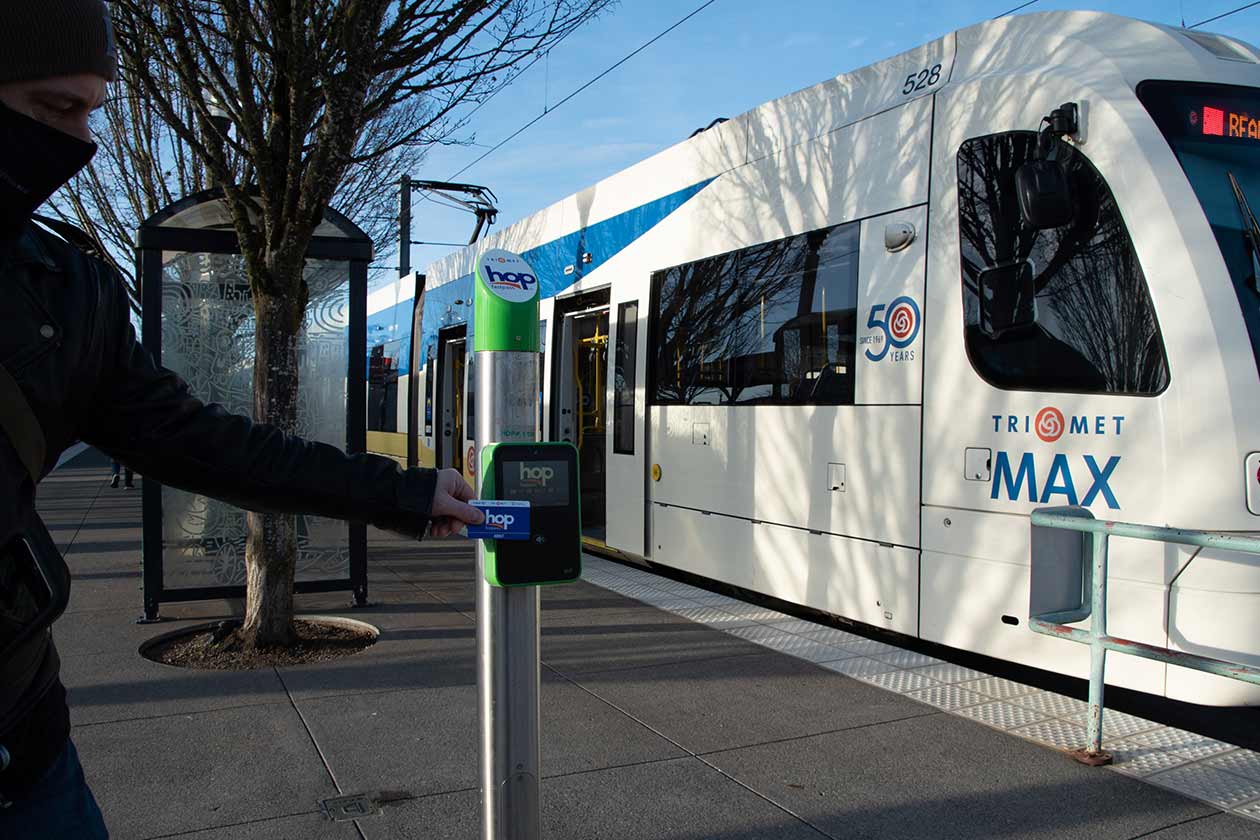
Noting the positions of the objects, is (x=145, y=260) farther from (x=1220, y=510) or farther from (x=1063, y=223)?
(x=1220, y=510)

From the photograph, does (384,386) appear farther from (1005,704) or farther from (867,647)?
(1005,704)

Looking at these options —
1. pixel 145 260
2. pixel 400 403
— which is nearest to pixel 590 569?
pixel 145 260

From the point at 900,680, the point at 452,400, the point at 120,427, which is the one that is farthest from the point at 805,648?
the point at 452,400

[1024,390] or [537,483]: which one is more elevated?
[1024,390]

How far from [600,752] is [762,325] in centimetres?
368

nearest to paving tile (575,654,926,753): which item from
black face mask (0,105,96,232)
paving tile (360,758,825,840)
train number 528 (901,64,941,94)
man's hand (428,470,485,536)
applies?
paving tile (360,758,825,840)

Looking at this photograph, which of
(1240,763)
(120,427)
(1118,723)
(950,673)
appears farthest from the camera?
(950,673)

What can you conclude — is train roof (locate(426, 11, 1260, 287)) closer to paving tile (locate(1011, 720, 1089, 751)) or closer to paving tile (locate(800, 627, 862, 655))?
paving tile (locate(1011, 720, 1089, 751))

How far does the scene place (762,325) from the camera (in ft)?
23.1

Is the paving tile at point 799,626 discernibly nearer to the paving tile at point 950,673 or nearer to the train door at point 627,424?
the paving tile at point 950,673

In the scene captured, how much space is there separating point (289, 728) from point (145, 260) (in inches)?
138

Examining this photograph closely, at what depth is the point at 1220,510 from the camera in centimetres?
432

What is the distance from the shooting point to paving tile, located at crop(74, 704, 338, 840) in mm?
3549

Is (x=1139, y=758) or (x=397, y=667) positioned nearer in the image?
(x=1139, y=758)
